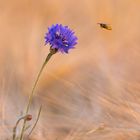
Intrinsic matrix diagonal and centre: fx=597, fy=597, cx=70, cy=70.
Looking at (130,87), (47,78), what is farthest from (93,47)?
(130,87)

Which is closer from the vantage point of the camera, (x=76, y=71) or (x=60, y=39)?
Answer: (x=60, y=39)

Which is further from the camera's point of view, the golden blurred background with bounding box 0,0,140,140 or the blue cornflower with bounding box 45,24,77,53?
the golden blurred background with bounding box 0,0,140,140

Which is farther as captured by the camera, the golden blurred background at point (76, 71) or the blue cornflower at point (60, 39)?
the golden blurred background at point (76, 71)

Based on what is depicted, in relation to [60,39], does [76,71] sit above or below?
below

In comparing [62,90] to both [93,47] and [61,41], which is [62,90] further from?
[61,41]
